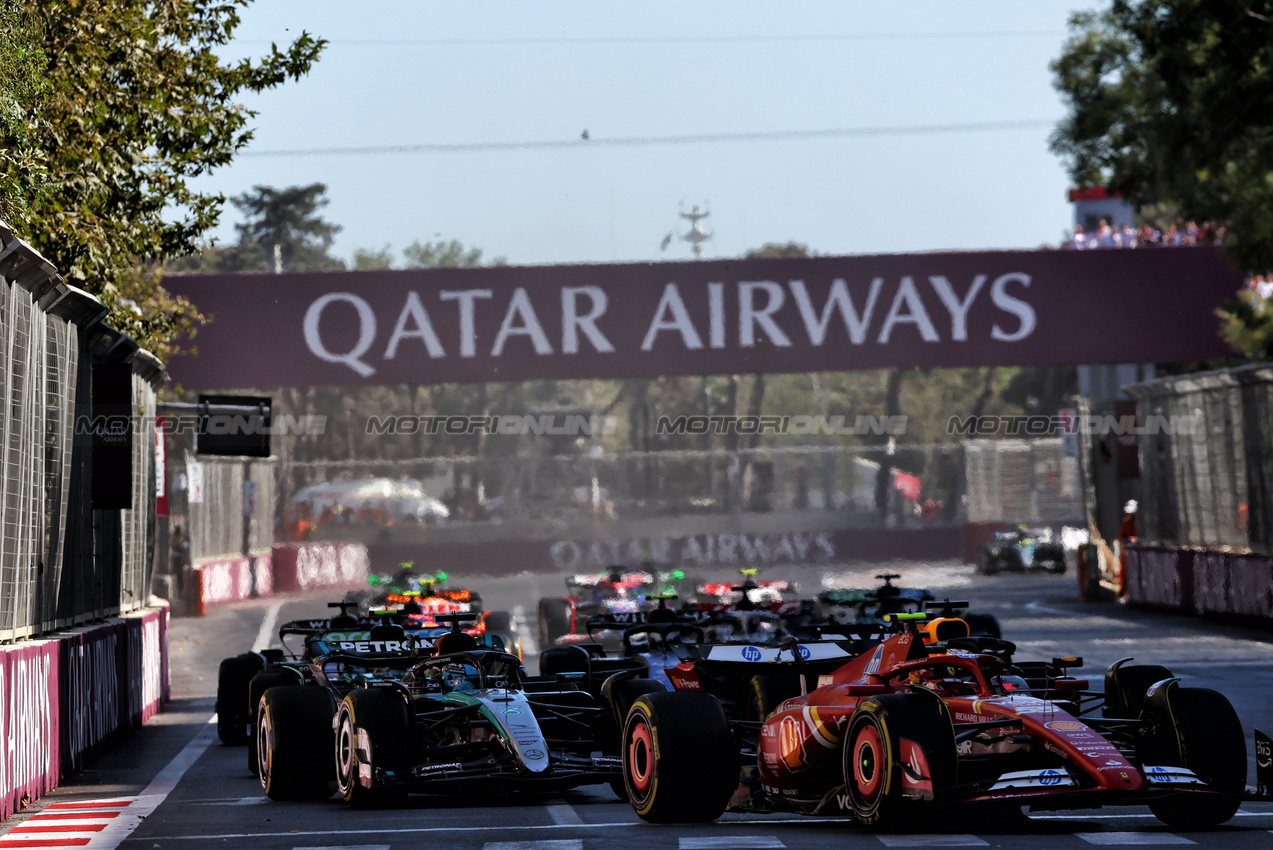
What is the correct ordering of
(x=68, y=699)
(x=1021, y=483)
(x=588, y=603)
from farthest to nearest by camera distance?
(x=1021, y=483)
(x=588, y=603)
(x=68, y=699)

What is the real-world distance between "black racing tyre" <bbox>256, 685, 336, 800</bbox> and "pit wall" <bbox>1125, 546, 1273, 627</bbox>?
16.7m

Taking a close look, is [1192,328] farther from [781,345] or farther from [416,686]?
[416,686]

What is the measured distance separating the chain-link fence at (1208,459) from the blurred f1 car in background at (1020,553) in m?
12.3

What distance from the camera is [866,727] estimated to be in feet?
29.0

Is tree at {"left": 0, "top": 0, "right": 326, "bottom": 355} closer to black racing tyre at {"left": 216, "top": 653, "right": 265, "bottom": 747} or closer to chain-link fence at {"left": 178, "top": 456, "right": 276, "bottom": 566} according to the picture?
black racing tyre at {"left": 216, "top": 653, "right": 265, "bottom": 747}

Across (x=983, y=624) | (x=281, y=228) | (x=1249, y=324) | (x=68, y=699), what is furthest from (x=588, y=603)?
(x=281, y=228)

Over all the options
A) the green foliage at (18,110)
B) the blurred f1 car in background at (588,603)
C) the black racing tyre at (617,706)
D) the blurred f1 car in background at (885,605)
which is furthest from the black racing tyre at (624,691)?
the blurred f1 car in background at (588,603)

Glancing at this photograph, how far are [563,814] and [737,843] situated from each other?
1.86m

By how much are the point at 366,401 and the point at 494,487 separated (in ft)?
123

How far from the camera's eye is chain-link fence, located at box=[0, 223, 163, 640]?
12195 millimetres

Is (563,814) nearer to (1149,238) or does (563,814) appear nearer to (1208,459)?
(1208,459)

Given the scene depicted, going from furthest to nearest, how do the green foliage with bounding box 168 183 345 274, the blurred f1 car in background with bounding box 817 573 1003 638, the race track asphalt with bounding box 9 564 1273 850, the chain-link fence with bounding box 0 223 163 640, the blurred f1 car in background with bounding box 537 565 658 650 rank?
the green foliage with bounding box 168 183 345 274 → the blurred f1 car in background with bounding box 537 565 658 650 → the blurred f1 car in background with bounding box 817 573 1003 638 → the chain-link fence with bounding box 0 223 163 640 → the race track asphalt with bounding box 9 564 1273 850

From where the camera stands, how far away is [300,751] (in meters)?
11.4

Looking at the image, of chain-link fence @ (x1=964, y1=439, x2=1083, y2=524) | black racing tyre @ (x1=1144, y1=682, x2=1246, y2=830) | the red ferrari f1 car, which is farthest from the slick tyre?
chain-link fence @ (x1=964, y1=439, x2=1083, y2=524)
